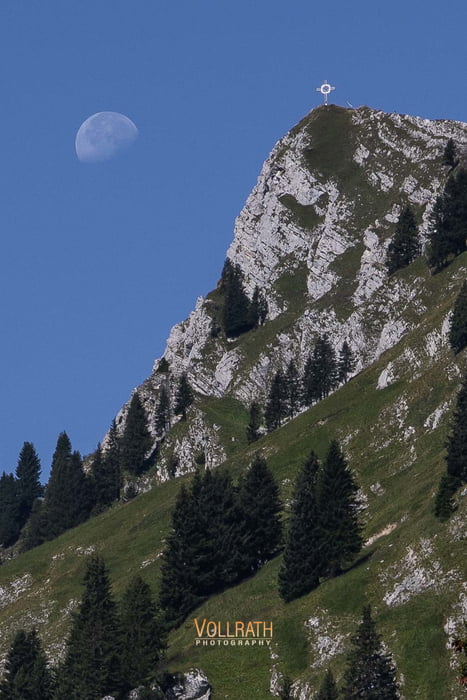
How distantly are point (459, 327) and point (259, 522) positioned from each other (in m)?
42.3

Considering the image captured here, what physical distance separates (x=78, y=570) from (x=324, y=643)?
2499 inches

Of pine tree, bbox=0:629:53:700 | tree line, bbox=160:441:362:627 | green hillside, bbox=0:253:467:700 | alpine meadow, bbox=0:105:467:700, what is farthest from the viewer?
tree line, bbox=160:441:362:627

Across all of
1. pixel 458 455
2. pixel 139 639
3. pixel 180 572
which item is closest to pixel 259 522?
pixel 180 572

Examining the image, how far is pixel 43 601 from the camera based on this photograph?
16550 cm

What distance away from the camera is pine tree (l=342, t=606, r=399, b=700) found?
9931 cm

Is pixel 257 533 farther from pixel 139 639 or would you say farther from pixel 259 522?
pixel 139 639

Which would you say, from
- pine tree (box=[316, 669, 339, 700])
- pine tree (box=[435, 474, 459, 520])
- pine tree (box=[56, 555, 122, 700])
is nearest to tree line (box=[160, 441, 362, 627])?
pine tree (box=[435, 474, 459, 520])

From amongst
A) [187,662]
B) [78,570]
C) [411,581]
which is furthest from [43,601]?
[411,581]

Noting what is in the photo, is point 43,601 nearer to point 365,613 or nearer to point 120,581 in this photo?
point 120,581

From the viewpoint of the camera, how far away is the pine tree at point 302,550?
4970 inches

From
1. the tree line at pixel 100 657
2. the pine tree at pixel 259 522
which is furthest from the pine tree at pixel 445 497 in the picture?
the tree line at pixel 100 657

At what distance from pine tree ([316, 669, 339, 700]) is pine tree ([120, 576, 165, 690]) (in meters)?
18.7

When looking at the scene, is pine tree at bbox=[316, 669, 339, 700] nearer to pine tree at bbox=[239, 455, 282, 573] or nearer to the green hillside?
the green hillside

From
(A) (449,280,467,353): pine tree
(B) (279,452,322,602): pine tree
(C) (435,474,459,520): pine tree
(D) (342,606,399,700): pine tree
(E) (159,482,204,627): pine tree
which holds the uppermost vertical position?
(A) (449,280,467,353): pine tree
